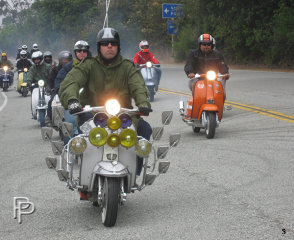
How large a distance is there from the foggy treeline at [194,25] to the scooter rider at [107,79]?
95.1ft

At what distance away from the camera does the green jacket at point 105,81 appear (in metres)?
Result: 6.50

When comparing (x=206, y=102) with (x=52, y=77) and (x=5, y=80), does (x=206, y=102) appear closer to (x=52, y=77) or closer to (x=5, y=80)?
(x=52, y=77)

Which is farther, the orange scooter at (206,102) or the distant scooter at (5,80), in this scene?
the distant scooter at (5,80)

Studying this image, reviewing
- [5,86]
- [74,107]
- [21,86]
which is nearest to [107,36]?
[74,107]

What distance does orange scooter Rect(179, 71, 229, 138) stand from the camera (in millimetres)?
11727

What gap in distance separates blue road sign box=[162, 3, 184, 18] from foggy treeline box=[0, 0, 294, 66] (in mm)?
683

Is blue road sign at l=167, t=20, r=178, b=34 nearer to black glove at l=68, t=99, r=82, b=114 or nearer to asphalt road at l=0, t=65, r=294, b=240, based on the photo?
asphalt road at l=0, t=65, r=294, b=240

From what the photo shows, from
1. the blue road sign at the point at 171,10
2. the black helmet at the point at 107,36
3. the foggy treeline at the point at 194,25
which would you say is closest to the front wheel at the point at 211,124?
the black helmet at the point at 107,36

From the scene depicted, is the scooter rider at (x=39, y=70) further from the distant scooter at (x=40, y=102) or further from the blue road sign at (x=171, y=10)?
the blue road sign at (x=171, y=10)

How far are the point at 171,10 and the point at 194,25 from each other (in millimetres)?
2217

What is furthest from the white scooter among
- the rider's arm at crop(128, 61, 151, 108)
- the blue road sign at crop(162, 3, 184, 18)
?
the blue road sign at crop(162, 3, 184, 18)

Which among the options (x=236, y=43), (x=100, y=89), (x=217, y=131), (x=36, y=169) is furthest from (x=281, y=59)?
(x=100, y=89)

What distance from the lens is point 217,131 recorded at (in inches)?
505

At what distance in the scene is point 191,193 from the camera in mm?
7363
